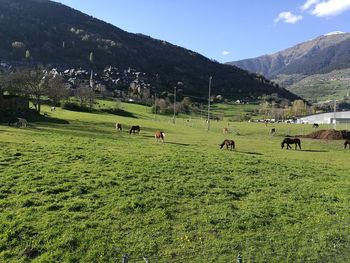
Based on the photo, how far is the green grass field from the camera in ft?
51.2

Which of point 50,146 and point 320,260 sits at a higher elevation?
point 50,146

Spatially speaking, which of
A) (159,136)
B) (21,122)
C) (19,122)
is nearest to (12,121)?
(19,122)

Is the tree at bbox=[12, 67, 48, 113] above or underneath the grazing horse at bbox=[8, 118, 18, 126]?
above

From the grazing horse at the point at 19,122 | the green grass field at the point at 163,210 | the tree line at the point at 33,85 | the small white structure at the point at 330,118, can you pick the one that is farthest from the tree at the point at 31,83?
the small white structure at the point at 330,118

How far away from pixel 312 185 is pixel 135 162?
12875mm

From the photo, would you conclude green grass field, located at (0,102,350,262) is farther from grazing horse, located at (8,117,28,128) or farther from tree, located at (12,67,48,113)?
tree, located at (12,67,48,113)

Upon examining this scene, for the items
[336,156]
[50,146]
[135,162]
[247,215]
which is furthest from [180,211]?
[336,156]

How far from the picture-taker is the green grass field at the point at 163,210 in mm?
Result: 15594

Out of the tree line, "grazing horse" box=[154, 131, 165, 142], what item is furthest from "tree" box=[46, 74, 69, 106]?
"grazing horse" box=[154, 131, 165, 142]

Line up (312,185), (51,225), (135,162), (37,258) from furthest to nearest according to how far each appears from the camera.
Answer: (135,162) → (312,185) → (51,225) → (37,258)

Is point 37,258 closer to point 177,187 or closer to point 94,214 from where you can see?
point 94,214

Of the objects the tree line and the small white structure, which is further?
the small white structure

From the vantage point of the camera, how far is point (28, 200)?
64.2 ft

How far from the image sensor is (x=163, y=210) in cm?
1923
